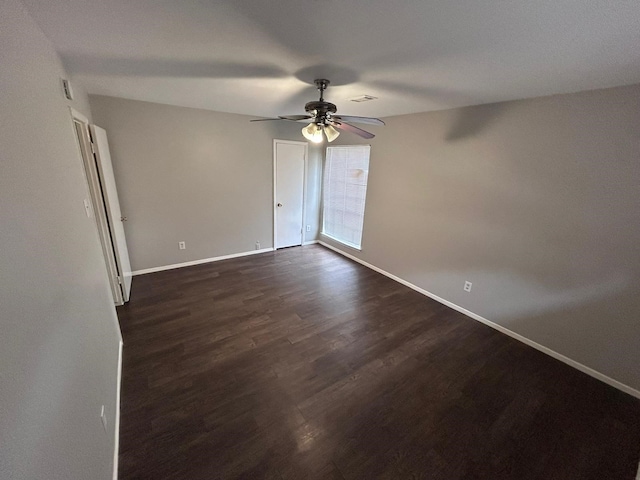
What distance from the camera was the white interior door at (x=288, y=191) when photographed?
176 inches

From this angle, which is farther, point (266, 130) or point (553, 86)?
point (266, 130)

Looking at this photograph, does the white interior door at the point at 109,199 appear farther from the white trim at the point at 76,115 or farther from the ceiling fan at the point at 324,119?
the ceiling fan at the point at 324,119

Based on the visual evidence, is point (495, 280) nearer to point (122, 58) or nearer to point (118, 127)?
point (122, 58)

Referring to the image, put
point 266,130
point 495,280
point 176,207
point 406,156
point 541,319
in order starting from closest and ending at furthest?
point 541,319 → point 495,280 → point 406,156 → point 176,207 → point 266,130

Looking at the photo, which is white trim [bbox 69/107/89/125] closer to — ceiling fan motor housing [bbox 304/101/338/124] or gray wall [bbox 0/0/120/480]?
gray wall [bbox 0/0/120/480]

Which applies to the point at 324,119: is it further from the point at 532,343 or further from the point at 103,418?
the point at 532,343

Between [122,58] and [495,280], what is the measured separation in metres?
3.93

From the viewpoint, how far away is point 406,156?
345 cm

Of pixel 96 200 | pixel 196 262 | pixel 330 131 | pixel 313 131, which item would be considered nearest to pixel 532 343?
pixel 330 131

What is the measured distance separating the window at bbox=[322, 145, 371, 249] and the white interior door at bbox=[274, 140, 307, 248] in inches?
20.8

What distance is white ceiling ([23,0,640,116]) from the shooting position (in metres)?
1.12

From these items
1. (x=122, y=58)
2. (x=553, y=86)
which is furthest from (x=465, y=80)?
(x=122, y=58)

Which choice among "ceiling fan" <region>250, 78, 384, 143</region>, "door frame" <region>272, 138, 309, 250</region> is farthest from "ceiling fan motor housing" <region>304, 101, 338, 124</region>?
"door frame" <region>272, 138, 309, 250</region>

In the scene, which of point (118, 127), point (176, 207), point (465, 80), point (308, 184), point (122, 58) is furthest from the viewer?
point (308, 184)
